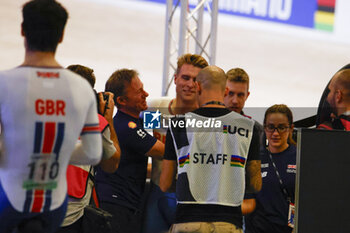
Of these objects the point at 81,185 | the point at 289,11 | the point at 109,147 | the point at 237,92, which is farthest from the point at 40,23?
the point at 289,11

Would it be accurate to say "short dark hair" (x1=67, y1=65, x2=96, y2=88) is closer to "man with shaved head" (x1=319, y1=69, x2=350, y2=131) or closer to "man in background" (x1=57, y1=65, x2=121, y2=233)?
"man in background" (x1=57, y1=65, x2=121, y2=233)

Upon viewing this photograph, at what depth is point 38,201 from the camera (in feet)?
5.03

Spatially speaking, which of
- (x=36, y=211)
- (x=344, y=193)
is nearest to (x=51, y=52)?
(x=36, y=211)

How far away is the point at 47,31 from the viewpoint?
1583 millimetres

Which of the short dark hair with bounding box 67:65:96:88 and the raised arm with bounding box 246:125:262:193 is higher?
the short dark hair with bounding box 67:65:96:88

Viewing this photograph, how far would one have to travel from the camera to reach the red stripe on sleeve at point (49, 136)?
151 centimetres

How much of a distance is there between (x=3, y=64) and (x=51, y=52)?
510 cm

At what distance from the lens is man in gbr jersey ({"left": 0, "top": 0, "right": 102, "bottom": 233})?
4.87 ft

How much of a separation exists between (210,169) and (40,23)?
926mm

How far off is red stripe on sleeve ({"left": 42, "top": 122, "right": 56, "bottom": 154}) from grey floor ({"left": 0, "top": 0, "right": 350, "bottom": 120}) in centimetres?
479

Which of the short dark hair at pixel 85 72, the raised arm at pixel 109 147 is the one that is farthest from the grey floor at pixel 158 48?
the raised arm at pixel 109 147

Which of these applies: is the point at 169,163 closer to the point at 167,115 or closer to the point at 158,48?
the point at 167,115

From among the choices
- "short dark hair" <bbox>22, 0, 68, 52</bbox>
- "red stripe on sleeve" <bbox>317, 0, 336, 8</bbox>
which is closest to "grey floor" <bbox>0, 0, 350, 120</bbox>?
"red stripe on sleeve" <bbox>317, 0, 336, 8</bbox>

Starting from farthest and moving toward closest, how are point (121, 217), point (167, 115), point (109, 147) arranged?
point (167, 115)
point (121, 217)
point (109, 147)
